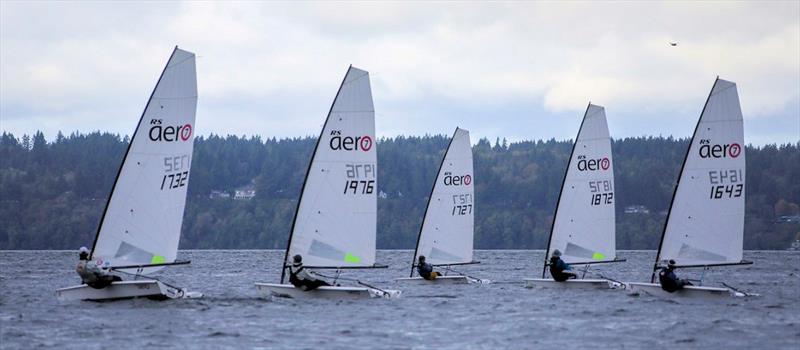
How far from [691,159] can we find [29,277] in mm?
35921

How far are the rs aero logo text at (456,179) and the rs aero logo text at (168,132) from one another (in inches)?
743

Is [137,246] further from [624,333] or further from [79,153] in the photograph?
[79,153]

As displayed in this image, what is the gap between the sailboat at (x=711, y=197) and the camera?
40.3 meters

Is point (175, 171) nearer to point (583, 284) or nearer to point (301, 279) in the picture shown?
point (301, 279)

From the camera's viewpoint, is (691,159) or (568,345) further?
(691,159)

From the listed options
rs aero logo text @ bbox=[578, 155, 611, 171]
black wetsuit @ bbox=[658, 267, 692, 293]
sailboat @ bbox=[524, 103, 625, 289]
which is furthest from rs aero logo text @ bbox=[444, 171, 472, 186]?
black wetsuit @ bbox=[658, 267, 692, 293]

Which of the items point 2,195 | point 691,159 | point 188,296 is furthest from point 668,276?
point 2,195

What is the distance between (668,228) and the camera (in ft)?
136

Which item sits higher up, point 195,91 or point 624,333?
point 195,91

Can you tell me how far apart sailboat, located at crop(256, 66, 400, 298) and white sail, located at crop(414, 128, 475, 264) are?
13.8 m

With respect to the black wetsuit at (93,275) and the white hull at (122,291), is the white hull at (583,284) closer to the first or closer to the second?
the white hull at (122,291)

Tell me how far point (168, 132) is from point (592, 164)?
18.7 metres

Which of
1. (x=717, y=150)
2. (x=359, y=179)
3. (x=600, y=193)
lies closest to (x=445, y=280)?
(x=600, y=193)

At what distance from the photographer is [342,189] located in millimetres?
38188
